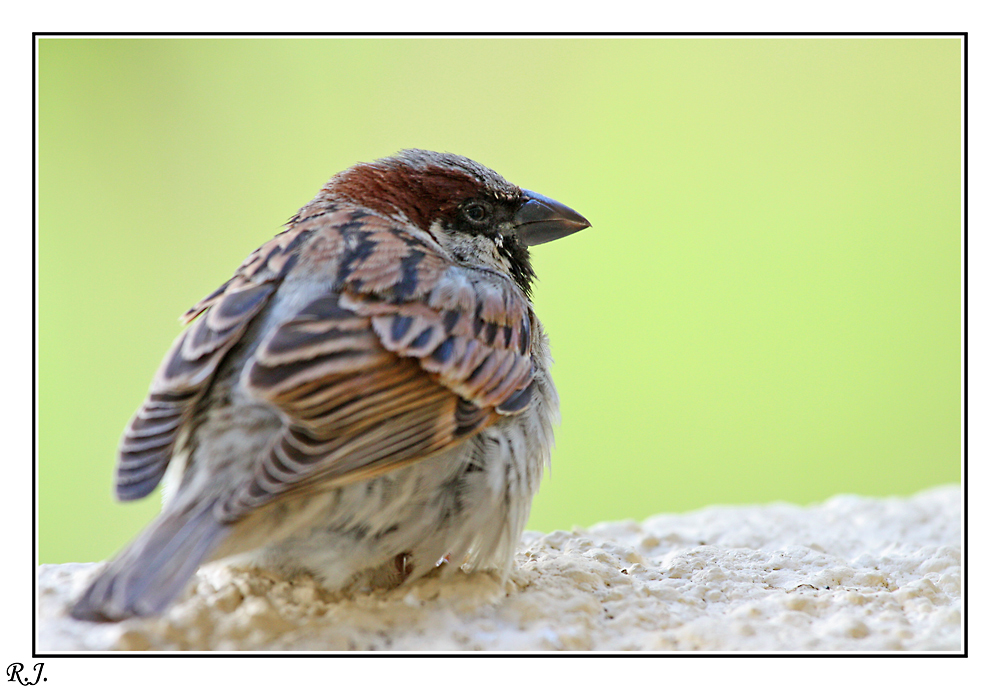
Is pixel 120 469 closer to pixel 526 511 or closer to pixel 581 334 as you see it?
pixel 526 511

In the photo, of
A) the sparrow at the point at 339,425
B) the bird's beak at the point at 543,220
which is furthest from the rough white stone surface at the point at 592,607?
the bird's beak at the point at 543,220

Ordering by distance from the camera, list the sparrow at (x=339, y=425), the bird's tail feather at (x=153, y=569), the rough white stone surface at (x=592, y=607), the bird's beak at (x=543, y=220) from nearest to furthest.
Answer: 1. the bird's tail feather at (x=153, y=569)
2. the sparrow at (x=339, y=425)
3. the rough white stone surface at (x=592, y=607)
4. the bird's beak at (x=543, y=220)

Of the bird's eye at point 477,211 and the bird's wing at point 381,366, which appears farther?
the bird's eye at point 477,211

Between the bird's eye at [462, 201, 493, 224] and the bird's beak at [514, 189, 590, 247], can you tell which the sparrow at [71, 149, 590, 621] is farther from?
the bird's beak at [514, 189, 590, 247]

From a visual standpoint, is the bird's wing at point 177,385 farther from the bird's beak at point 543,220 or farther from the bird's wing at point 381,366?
the bird's beak at point 543,220

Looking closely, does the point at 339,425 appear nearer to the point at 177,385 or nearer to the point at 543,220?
the point at 177,385

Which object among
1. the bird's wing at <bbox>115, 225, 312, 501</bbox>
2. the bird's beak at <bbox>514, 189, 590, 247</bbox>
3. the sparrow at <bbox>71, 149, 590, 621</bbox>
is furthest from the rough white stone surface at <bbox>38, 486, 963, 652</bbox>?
the bird's beak at <bbox>514, 189, 590, 247</bbox>

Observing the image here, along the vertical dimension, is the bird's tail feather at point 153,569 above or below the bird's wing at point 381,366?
below

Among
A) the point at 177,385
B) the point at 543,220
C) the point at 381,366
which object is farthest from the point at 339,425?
the point at 543,220
